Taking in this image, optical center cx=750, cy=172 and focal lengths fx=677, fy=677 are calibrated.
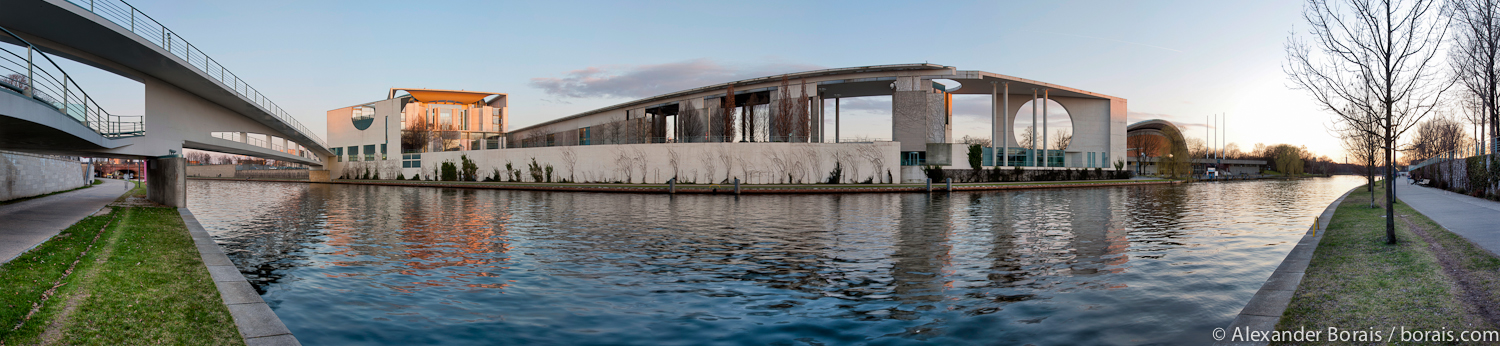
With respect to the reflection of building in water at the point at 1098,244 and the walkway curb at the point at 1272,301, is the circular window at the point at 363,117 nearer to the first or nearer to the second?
the reflection of building in water at the point at 1098,244

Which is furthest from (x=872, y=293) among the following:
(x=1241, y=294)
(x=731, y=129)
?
(x=731, y=129)

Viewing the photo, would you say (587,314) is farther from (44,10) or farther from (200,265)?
(44,10)

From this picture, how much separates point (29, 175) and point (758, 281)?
34.0 m

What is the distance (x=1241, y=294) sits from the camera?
7703 millimetres

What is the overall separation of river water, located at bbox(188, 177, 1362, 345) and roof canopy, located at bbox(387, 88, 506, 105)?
64.9 m

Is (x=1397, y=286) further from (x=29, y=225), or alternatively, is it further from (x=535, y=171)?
(x=535, y=171)

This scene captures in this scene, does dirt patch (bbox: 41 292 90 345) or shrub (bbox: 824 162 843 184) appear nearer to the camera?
dirt patch (bbox: 41 292 90 345)

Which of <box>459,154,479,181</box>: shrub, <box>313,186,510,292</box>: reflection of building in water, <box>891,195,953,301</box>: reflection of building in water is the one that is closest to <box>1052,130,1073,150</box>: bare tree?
<box>459,154,479,181</box>: shrub

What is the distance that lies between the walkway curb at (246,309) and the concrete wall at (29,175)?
2265cm

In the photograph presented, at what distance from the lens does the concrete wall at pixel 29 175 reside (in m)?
23.5

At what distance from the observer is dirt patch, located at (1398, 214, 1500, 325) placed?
18.5ft

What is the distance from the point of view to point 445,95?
77.8 meters

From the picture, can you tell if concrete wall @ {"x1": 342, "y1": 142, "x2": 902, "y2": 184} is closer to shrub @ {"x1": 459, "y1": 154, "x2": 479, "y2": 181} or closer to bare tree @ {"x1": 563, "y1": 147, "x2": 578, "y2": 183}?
bare tree @ {"x1": 563, "y1": 147, "x2": 578, "y2": 183}

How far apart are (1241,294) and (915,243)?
5.56 meters
